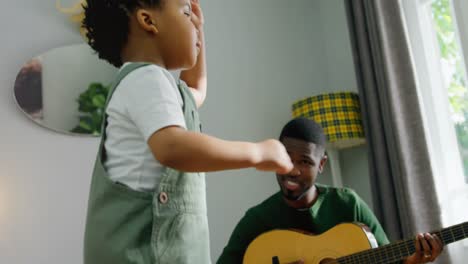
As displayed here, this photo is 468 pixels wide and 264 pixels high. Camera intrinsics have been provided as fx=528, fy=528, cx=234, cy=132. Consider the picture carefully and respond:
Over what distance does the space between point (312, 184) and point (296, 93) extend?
125 cm

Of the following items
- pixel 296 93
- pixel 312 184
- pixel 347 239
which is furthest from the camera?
pixel 296 93

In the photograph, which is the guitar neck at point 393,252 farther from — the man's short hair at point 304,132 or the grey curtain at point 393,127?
the grey curtain at point 393,127

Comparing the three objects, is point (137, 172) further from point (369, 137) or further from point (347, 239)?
point (369, 137)

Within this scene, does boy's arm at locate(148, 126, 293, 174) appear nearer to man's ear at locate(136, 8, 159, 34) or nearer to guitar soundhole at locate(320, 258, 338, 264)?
man's ear at locate(136, 8, 159, 34)

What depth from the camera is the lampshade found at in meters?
2.45

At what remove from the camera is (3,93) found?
2.42 m

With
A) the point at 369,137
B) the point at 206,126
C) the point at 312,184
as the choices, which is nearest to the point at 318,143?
the point at 312,184

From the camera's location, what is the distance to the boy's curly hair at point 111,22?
85cm

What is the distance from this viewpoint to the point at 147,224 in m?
0.71

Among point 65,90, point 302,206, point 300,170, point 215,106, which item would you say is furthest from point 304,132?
point 65,90

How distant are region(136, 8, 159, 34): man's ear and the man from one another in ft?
3.24

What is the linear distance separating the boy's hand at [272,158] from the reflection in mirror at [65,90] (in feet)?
6.22

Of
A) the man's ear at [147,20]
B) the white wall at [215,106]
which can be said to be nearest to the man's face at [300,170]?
the white wall at [215,106]

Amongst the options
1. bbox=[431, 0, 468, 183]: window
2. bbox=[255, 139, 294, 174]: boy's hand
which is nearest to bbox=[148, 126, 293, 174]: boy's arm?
Answer: bbox=[255, 139, 294, 174]: boy's hand
